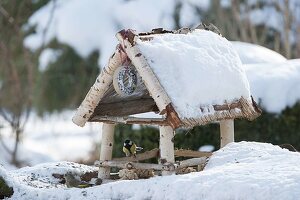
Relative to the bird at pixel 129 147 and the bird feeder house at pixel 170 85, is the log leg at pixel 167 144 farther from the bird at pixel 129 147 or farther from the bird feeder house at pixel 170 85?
the bird at pixel 129 147

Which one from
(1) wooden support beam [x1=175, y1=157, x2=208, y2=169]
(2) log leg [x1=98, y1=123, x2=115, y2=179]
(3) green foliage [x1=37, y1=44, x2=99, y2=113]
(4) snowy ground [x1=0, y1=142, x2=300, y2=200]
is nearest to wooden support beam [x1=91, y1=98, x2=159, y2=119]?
(2) log leg [x1=98, y1=123, x2=115, y2=179]

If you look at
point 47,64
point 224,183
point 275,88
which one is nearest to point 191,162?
point 224,183

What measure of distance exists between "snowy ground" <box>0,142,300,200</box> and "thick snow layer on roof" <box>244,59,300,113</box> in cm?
361

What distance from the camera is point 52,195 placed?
13.3 ft

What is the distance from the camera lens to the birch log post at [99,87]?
4.37 m

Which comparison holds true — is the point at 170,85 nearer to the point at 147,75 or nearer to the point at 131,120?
the point at 147,75

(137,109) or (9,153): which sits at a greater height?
(9,153)

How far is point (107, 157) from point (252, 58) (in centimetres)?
430

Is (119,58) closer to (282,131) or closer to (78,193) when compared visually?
(78,193)

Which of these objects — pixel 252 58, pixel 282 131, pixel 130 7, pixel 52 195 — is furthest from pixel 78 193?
pixel 130 7

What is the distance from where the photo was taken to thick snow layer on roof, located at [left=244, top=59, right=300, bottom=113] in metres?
7.73

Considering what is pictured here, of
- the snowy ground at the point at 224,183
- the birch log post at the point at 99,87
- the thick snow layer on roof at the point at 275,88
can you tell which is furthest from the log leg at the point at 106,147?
the thick snow layer on roof at the point at 275,88

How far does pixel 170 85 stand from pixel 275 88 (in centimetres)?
390

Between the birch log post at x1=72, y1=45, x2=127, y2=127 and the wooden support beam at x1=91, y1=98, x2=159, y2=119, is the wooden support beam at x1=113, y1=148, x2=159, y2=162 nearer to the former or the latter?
the wooden support beam at x1=91, y1=98, x2=159, y2=119
